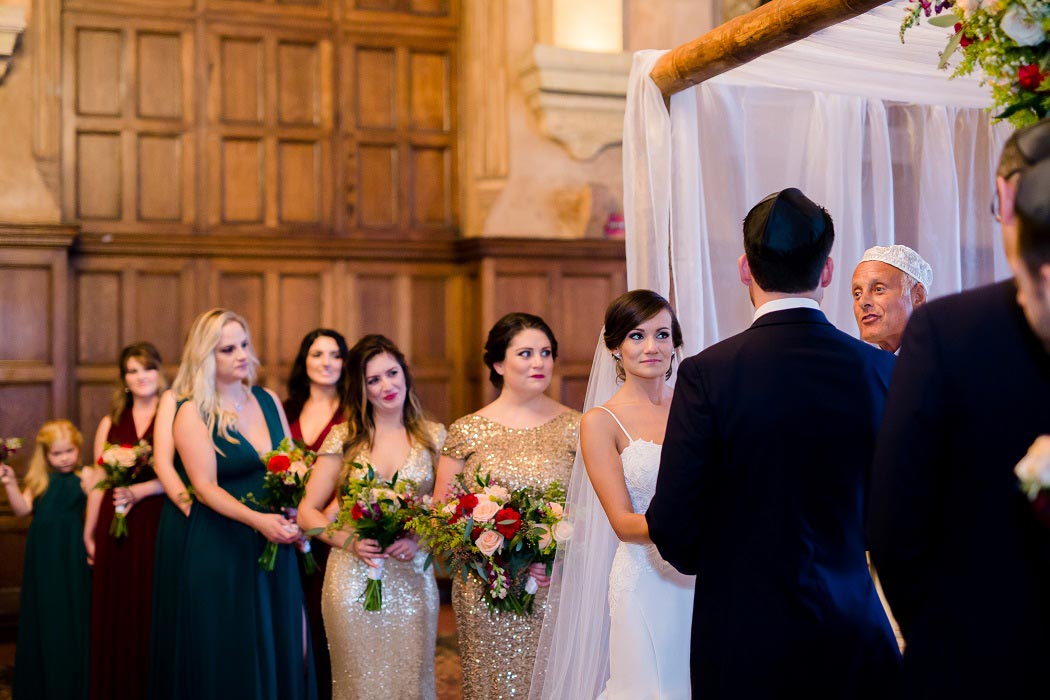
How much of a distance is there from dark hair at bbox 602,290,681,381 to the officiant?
0.77 meters

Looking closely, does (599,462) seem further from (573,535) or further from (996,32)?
(996,32)

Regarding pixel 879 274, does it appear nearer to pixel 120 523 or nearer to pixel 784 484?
pixel 784 484

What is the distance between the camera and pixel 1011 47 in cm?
230

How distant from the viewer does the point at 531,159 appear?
8.13m

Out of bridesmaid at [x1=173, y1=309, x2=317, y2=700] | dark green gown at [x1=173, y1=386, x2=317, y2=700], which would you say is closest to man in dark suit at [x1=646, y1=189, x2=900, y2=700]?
bridesmaid at [x1=173, y1=309, x2=317, y2=700]

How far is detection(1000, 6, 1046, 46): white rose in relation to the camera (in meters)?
2.20

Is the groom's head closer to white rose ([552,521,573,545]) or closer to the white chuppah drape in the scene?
the white chuppah drape

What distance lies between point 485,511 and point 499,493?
10cm

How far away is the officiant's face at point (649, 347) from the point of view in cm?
357

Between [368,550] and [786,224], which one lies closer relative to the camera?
[786,224]

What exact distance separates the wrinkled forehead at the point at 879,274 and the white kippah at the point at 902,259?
0.01 metres

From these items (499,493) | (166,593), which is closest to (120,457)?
(166,593)

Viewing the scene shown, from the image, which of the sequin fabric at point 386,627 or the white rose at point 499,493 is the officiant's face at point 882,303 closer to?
the white rose at point 499,493

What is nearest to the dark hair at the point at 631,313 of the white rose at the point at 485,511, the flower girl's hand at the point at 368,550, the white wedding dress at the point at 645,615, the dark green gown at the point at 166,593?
the white wedding dress at the point at 645,615
